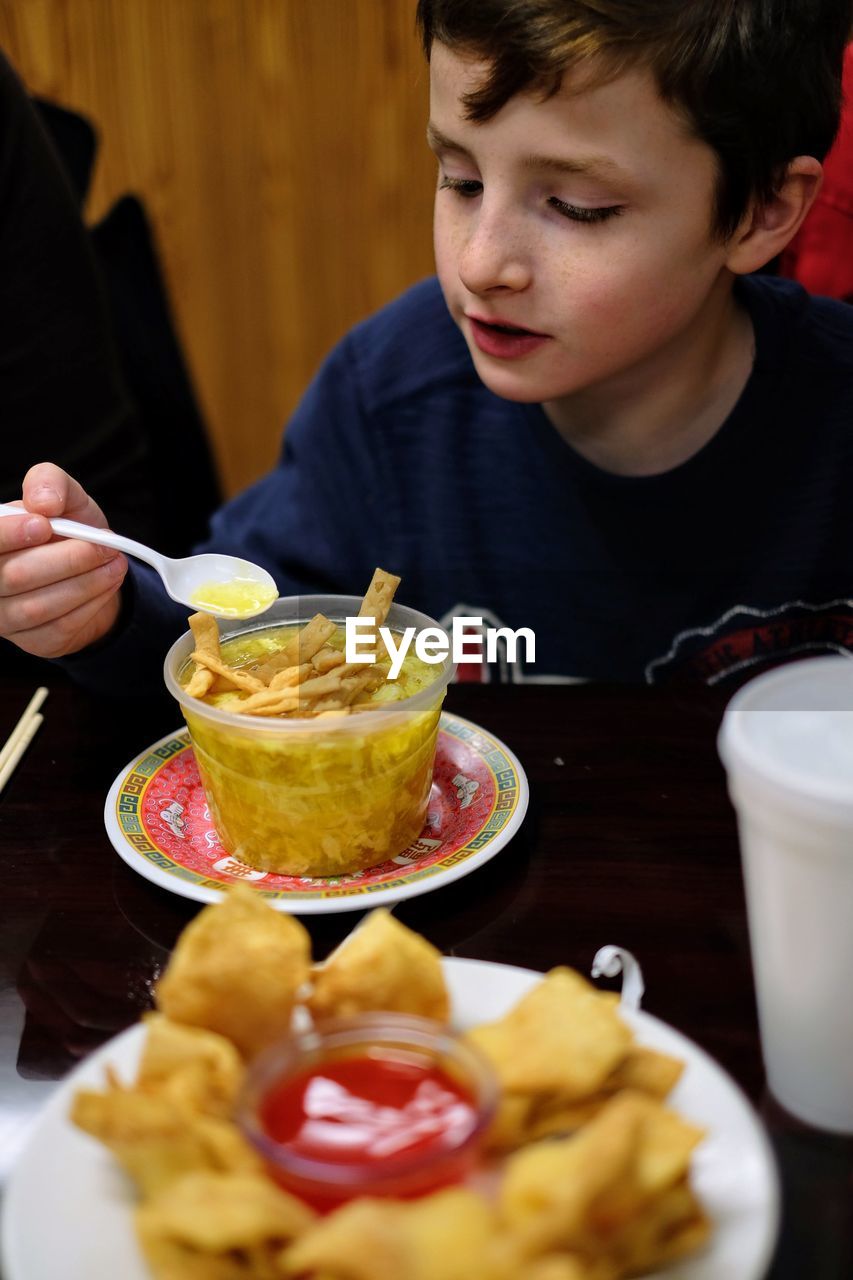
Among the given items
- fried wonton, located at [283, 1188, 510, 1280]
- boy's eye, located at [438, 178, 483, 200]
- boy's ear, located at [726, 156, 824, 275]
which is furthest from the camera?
boy's ear, located at [726, 156, 824, 275]

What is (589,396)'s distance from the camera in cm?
162

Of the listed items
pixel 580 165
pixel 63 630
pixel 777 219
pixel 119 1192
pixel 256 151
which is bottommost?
pixel 256 151

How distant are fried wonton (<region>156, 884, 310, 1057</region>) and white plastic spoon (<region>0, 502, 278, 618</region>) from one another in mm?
523

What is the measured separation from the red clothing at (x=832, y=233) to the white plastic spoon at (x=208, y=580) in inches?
36.7

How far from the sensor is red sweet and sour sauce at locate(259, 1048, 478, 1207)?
55cm

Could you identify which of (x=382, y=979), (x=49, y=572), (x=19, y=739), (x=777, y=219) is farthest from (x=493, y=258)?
(x=382, y=979)

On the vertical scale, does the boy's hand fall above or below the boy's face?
below

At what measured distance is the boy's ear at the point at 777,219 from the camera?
140 cm

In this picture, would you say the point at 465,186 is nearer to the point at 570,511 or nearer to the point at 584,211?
Result: the point at 584,211

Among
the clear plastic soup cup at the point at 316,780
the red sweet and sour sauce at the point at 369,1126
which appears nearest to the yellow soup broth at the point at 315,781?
the clear plastic soup cup at the point at 316,780

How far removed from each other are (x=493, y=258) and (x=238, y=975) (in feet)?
2.52

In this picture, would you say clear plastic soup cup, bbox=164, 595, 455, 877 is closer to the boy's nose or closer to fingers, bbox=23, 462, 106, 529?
fingers, bbox=23, 462, 106, 529

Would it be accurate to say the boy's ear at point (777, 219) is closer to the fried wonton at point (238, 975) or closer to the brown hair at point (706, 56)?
the brown hair at point (706, 56)

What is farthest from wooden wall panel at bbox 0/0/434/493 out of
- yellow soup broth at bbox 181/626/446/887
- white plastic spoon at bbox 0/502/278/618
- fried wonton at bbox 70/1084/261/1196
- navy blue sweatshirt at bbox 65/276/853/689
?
fried wonton at bbox 70/1084/261/1196
